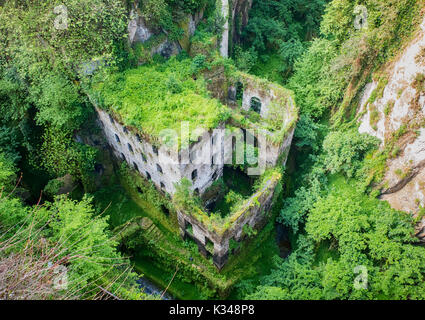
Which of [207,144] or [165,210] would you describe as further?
[165,210]

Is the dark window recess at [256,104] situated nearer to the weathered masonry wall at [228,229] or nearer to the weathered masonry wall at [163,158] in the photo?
the weathered masonry wall at [163,158]

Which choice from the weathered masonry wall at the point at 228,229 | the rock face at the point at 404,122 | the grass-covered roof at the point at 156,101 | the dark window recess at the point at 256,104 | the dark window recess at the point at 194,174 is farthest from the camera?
the dark window recess at the point at 256,104

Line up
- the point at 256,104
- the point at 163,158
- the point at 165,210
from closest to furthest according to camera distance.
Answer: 1. the point at 163,158
2. the point at 165,210
3. the point at 256,104

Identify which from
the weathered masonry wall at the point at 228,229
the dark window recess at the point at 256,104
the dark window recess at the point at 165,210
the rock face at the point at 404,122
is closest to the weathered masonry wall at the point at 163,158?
the dark window recess at the point at 165,210

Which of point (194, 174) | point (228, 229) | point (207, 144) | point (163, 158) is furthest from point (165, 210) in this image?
point (228, 229)

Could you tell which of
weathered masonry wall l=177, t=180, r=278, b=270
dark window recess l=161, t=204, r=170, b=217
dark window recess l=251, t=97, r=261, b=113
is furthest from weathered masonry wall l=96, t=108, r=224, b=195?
dark window recess l=251, t=97, r=261, b=113

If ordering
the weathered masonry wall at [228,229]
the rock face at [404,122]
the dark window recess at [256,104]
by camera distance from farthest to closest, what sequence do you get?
the dark window recess at [256,104] → the weathered masonry wall at [228,229] → the rock face at [404,122]

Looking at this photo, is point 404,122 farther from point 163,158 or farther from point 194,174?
point 163,158
